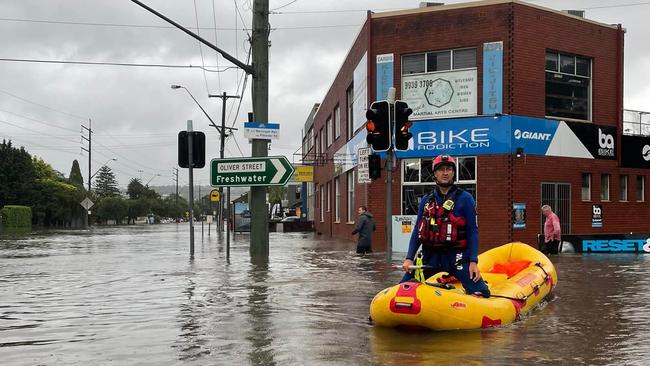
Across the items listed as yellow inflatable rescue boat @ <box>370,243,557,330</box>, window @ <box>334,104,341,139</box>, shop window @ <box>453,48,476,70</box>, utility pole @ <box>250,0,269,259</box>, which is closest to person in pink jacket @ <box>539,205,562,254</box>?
shop window @ <box>453,48,476,70</box>

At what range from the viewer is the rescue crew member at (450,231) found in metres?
7.15

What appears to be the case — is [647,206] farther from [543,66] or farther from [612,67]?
[543,66]

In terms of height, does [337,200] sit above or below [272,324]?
above

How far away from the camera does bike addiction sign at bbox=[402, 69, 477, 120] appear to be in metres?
22.2

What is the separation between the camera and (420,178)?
22.7 metres

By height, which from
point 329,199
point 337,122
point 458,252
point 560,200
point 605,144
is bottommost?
point 458,252

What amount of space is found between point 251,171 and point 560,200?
12596 mm

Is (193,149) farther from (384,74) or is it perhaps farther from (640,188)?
(640,188)

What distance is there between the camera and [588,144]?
23328 mm

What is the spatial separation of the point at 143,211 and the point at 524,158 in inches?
3690

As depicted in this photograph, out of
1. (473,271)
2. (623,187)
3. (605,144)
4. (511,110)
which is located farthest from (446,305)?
(623,187)

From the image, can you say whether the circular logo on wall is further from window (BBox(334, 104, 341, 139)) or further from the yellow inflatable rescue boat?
the yellow inflatable rescue boat

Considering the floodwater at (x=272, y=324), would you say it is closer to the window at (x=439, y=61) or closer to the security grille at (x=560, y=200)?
the security grille at (x=560, y=200)

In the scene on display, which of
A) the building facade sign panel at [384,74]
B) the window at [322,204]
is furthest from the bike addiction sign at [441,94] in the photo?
the window at [322,204]
